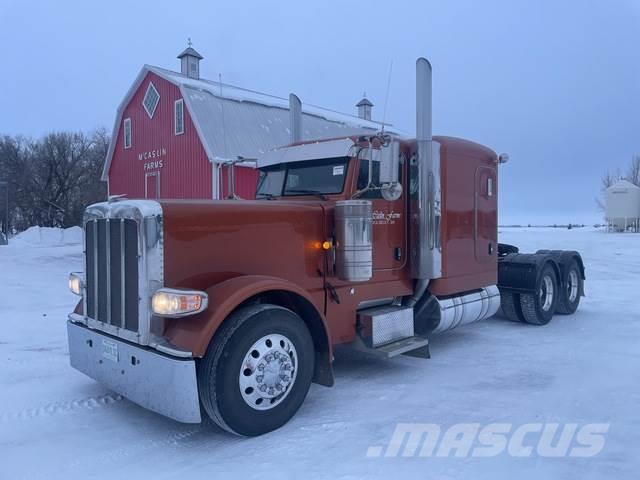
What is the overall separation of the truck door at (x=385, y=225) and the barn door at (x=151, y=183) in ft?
57.7

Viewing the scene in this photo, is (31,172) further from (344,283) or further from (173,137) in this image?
(344,283)

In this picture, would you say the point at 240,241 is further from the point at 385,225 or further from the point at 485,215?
the point at 485,215

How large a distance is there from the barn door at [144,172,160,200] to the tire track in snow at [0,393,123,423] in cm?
1787

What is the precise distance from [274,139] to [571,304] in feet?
44.2

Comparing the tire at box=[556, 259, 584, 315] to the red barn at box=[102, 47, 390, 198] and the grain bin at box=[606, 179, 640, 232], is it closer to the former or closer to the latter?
the red barn at box=[102, 47, 390, 198]

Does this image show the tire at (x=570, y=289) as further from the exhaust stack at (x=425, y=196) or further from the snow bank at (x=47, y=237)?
the snow bank at (x=47, y=237)

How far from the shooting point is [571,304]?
31.7 feet

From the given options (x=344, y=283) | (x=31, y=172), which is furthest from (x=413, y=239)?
(x=31, y=172)

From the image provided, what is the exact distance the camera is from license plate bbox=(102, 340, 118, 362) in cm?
445

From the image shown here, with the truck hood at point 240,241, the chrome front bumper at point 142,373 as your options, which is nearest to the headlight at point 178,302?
the truck hood at point 240,241

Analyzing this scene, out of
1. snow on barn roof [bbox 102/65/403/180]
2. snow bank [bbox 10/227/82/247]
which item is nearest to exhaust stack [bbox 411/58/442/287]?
snow on barn roof [bbox 102/65/403/180]

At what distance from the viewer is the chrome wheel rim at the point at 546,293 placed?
891 cm

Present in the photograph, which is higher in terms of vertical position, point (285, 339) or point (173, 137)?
point (173, 137)

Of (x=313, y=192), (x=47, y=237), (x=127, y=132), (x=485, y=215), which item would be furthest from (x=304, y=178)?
(x=47, y=237)
